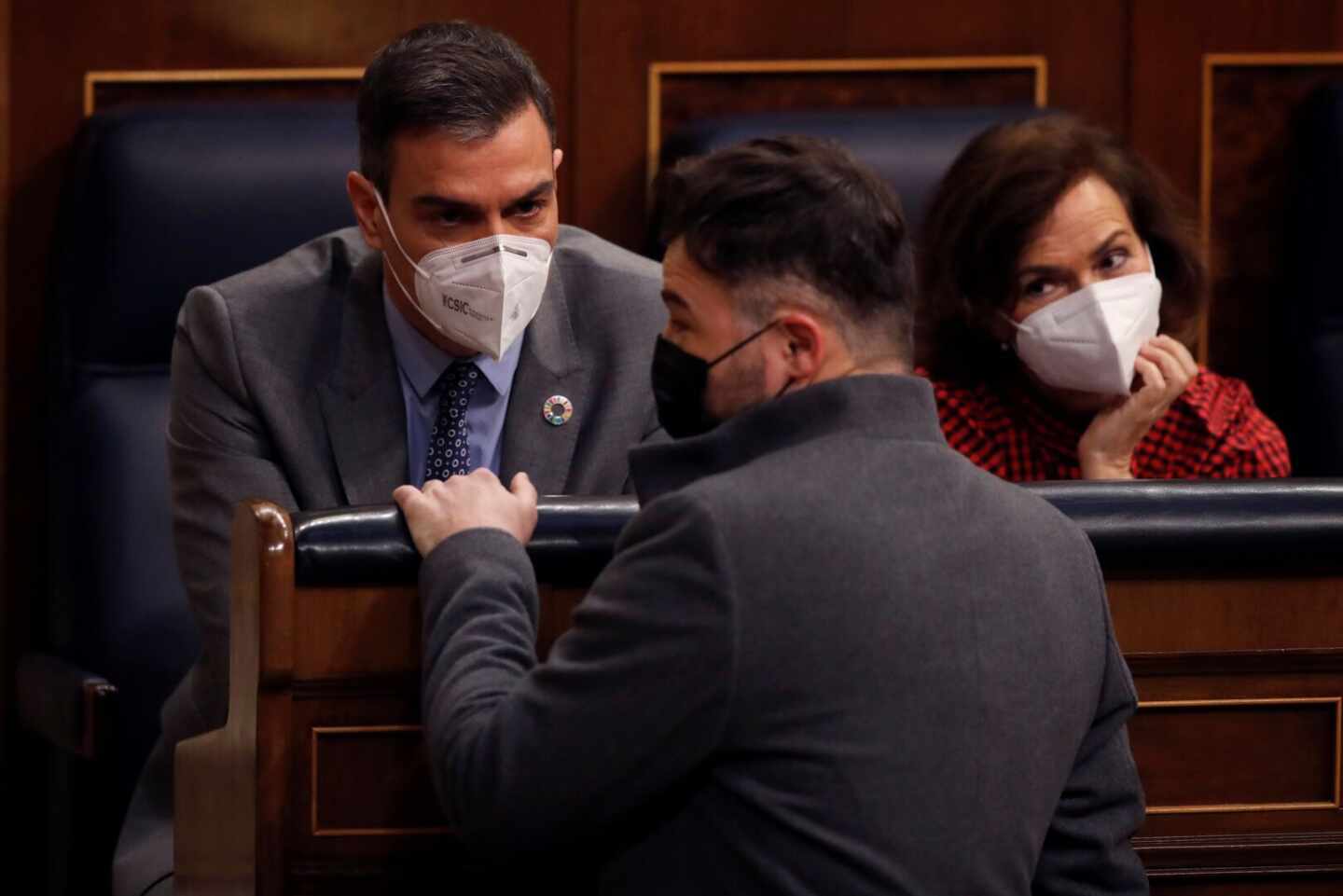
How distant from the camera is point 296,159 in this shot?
2.57 meters

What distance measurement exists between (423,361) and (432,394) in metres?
0.04

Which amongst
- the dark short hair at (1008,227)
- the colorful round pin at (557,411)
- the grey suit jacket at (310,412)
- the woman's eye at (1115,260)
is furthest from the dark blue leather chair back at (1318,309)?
the colorful round pin at (557,411)

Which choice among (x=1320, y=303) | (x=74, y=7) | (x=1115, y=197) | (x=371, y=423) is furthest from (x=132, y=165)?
(x=1320, y=303)

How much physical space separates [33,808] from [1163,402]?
6.05 ft

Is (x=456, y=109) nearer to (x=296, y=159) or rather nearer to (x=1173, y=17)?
(x=296, y=159)

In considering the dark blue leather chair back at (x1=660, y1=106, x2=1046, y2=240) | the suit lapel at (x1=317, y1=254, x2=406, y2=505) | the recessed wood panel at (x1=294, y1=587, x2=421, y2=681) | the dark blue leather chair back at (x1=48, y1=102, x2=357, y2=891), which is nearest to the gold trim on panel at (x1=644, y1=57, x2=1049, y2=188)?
the dark blue leather chair back at (x1=660, y1=106, x2=1046, y2=240)

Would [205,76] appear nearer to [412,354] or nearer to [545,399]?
[412,354]

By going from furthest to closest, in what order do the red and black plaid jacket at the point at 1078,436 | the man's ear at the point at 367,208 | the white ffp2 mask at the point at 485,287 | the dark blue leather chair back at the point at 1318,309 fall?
the dark blue leather chair back at the point at 1318,309 → the red and black plaid jacket at the point at 1078,436 → the man's ear at the point at 367,208 → the white ffp2 mask at the point at 485,287

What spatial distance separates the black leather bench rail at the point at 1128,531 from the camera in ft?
4.80

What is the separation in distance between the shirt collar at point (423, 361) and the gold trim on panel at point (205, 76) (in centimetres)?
89

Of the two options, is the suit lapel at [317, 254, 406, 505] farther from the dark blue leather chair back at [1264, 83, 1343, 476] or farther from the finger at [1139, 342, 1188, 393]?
the dark blue leather chair back at [1264, 83, 1343, 476]

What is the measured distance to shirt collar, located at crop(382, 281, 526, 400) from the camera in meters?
2.13

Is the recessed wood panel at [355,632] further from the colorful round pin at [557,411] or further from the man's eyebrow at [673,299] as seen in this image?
the colorful round pin at [557,411]

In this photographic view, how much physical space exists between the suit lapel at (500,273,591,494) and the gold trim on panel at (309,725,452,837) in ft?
1.95
